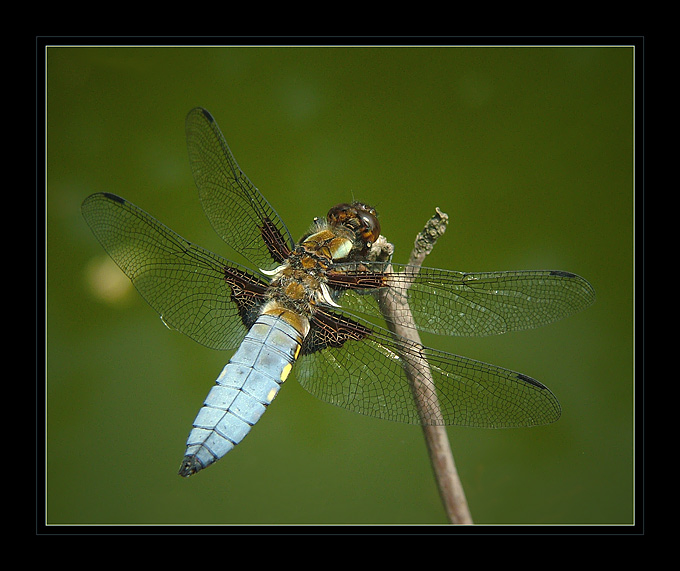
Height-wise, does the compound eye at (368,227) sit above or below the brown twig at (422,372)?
above

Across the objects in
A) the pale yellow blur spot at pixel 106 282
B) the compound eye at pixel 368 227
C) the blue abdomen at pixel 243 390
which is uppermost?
the compound eye at pixel 368 227

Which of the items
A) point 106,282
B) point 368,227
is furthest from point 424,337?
point 106,282

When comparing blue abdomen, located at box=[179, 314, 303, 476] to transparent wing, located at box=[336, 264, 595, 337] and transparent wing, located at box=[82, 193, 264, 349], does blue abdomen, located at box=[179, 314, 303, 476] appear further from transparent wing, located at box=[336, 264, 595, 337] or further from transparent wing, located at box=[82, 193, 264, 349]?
transparent wing, located at box=[336, 264, 595, 337]

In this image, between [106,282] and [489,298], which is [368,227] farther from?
[106,282]

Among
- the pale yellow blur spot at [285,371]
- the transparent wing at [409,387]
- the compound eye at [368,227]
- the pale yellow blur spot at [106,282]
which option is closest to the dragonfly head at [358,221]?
the compound eye at [368,227]

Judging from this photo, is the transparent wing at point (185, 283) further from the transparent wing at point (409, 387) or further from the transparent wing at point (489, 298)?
the transparent wing at point (489, 298)
